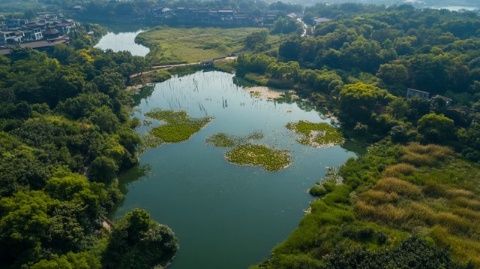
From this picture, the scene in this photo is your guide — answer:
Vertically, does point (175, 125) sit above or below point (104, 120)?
below

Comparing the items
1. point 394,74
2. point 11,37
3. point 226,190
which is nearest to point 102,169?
point 226,190

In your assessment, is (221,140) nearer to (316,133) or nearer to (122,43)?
(316,133)

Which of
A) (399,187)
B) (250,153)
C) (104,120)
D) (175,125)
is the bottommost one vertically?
(175,125)

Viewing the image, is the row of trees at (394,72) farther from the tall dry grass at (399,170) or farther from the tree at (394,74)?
the tall dry grass at (399,170)

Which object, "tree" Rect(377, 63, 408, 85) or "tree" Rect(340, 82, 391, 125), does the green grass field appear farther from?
"tree" Rect(340, 82, 391, 125)

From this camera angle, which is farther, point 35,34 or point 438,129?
point 35,34

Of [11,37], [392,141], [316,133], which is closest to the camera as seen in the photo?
[392,141]

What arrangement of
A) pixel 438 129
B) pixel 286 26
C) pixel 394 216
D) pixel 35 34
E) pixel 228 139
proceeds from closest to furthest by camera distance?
pixel 394 216
pixel 438 129
pixel 228 139
pixel 35 34
pixel 286 26
